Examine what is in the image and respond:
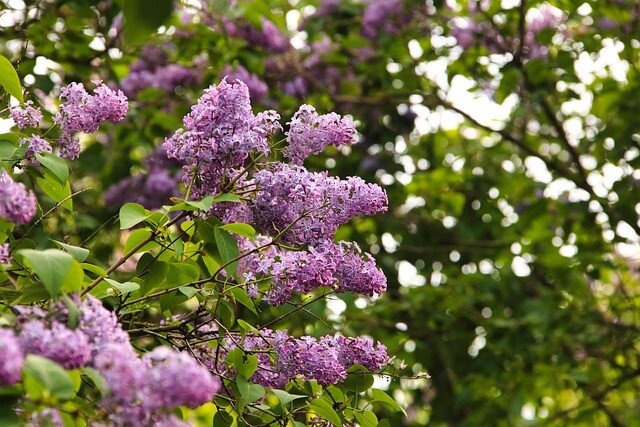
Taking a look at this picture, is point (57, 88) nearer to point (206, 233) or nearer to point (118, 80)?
point (118, 80)

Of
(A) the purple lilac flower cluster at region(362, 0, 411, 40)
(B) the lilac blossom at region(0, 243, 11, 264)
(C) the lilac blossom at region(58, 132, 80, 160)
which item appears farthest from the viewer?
(A) the purple lilac flower cluster at region(362, 0, 411, 40)

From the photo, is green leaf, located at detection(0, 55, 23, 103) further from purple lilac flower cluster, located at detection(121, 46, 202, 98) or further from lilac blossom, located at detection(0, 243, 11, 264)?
purple lilac flower cluster, located at detection(121, 46, 202, 98)

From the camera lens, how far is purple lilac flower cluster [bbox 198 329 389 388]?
1763 millimetres

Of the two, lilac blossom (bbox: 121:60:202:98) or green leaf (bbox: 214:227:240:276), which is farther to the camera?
lilac blossom (bbox: 121:60:202:98)

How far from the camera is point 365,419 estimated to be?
6.12 ft

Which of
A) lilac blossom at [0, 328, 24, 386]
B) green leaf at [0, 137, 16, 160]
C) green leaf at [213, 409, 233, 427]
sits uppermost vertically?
lilac blossom at [0, 328, 24, 386]

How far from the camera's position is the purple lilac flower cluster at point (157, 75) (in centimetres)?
434

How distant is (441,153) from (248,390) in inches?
166

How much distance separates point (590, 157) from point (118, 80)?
274 cm

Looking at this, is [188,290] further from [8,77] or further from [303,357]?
[8,77]

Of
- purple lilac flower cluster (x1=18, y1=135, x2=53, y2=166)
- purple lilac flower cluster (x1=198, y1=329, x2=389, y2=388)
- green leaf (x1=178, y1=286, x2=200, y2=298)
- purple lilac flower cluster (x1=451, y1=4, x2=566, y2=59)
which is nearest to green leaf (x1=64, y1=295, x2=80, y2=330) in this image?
green leaf (x1=178, y1=286, x2=200, y2=298)

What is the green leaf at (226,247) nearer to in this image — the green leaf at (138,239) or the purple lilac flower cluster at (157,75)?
the green leaf at (138,239)

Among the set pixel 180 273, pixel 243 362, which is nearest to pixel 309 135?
pixel 180 273

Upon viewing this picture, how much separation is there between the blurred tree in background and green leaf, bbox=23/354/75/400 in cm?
246
